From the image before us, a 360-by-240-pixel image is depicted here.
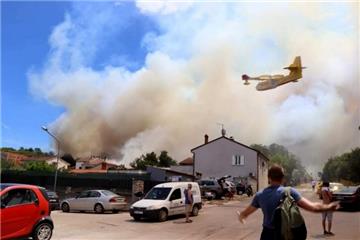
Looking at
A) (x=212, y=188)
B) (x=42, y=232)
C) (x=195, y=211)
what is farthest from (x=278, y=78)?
(x=42, y=232)

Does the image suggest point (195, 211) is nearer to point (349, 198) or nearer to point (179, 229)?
point (179, 229)

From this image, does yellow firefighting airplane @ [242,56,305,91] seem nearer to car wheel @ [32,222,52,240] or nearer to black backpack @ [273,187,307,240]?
car wheel @ [32,222,52,240]

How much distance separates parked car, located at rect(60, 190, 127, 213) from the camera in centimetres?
2717

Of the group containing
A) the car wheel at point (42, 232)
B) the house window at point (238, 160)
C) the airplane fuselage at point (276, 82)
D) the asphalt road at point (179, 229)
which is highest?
the airplane fuselage at point (276, 82)

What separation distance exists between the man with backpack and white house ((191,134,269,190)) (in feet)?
184

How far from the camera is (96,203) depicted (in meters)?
27.4

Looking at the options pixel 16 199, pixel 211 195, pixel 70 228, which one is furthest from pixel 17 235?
pixel 211 195

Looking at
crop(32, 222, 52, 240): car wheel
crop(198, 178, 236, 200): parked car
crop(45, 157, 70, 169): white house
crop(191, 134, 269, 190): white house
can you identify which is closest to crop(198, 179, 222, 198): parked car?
crop(198, 178, 236, 200): parked car

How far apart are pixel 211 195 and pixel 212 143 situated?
77.8 ft

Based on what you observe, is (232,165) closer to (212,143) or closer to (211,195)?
(212,143)

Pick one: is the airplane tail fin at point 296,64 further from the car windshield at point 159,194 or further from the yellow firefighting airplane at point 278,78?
the car windshield at point 159,194

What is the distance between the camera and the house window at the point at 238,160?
205ft

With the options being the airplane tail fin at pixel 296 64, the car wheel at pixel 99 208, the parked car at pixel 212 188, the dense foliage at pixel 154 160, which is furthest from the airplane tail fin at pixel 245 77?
the dense foliage at pixel 154 160

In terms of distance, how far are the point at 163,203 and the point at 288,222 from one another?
55.5 ft
